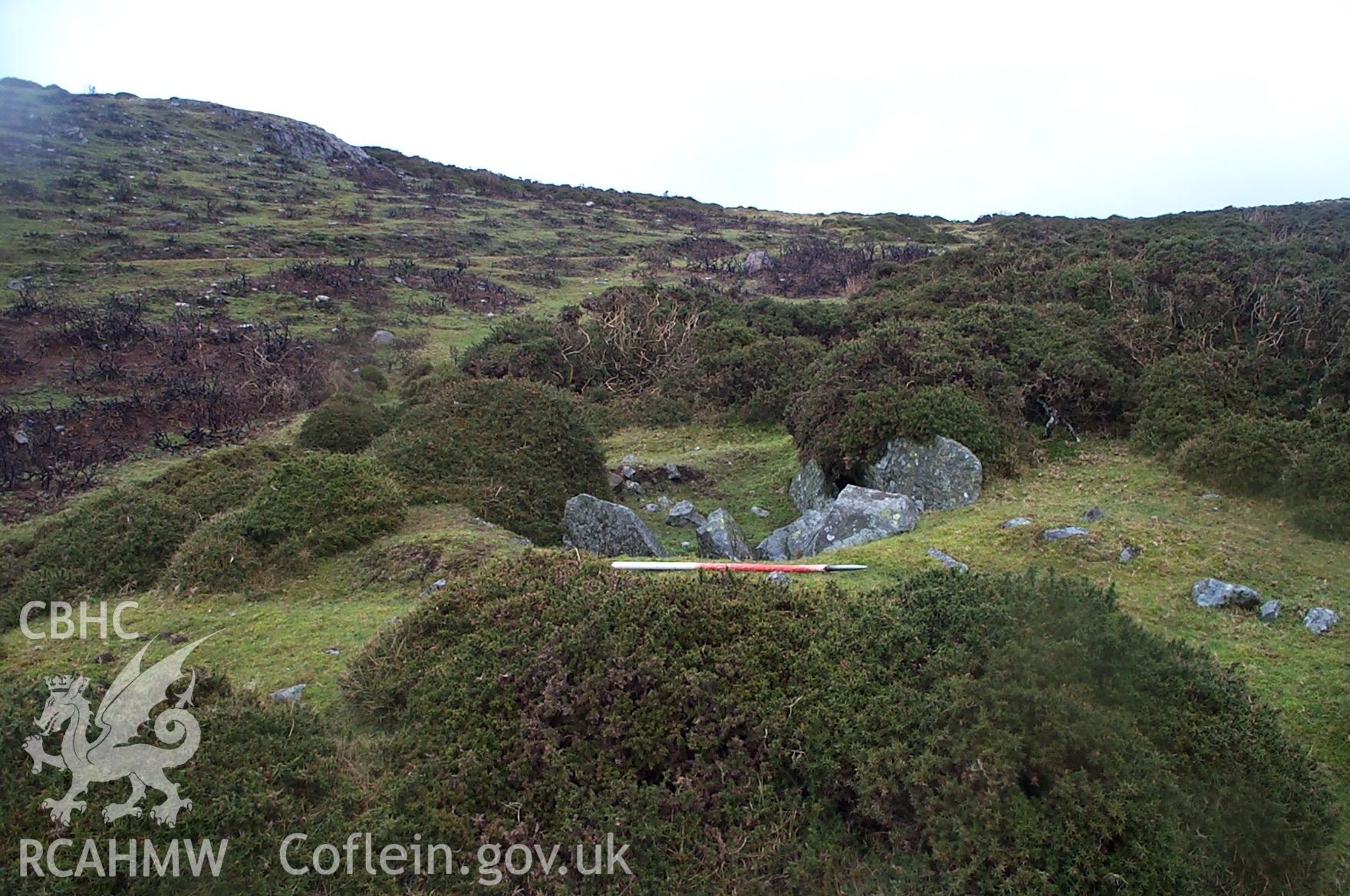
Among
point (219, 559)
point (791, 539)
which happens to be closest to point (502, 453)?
point (219, 559)

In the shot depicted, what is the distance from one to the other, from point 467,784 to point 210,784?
1233mm

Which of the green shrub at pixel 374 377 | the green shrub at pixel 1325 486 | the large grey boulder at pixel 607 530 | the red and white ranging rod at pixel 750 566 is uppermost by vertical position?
the green shrub at pixel 1325 486

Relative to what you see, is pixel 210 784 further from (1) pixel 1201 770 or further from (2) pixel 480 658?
(1) pixel 1201 770

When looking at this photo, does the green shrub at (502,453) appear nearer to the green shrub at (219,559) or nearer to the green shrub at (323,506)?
the green shrub at (323,506)

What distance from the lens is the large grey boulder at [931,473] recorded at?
956 centimetres

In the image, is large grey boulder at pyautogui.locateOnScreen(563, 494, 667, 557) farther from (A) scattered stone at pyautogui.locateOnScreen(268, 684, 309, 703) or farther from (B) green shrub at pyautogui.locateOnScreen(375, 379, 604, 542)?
(A) scattered stone at pyautogui.locateOnScreen(268, 684, 309, 703)

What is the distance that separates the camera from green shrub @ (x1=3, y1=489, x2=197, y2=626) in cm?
805

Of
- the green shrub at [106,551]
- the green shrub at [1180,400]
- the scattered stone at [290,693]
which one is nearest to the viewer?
the scattered stone at [290,693]

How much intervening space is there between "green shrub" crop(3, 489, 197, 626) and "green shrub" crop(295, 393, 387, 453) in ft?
11.0

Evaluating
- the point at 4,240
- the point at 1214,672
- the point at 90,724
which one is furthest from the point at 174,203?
the point at 1214,672

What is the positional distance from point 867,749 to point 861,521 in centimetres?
482

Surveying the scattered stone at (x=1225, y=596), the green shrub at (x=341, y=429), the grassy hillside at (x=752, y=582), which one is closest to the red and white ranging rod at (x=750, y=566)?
the grassy hillside at (x=752, y=582)

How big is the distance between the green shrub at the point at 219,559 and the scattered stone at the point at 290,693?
2485mm

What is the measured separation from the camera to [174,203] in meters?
39.6
